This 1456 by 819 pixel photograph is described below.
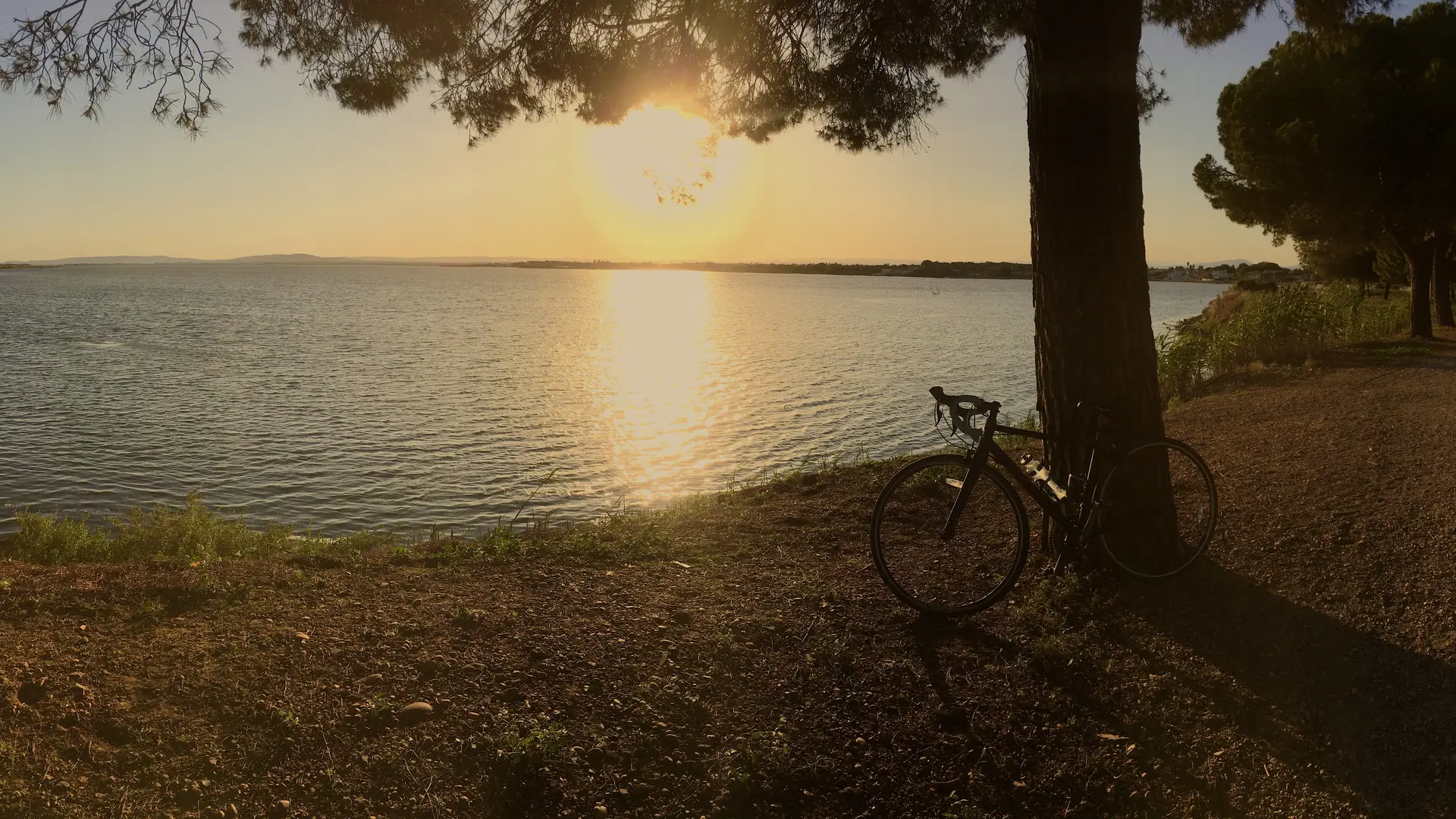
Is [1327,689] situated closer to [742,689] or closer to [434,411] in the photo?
A: [742,689]

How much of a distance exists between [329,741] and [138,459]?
45.8 feet

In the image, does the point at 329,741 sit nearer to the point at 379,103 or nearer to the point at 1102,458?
the point at 1102,458

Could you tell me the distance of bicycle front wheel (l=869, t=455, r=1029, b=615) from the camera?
4.89 metres

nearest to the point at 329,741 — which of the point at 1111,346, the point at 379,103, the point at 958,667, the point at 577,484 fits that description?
the point at 958,667

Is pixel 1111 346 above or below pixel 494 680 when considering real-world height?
above

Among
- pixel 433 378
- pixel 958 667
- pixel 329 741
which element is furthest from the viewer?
pixel 433 378

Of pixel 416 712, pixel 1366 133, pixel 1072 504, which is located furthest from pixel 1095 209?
pixel 1366 133

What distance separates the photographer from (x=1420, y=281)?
752 inches

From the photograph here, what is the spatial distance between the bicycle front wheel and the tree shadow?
0.79 metres

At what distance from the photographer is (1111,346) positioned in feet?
16.0

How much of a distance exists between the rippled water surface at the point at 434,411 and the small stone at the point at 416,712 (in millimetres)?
7681

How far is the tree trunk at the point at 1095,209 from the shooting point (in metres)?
4.84

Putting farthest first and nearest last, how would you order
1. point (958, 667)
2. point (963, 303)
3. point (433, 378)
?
point (963, 303) < point (433, 378) < point (958, 667)

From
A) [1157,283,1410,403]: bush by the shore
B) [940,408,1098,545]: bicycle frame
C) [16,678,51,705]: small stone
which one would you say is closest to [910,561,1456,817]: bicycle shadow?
[940,408,1098,545]: bicycle frame
